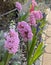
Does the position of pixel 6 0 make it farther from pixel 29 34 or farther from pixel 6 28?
pixel 29 34

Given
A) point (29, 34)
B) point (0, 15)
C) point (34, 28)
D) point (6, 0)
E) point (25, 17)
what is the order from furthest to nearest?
point (6, 0) → point (0, 15) → point (25, 17) → point (34, 28) → point (29, 34)

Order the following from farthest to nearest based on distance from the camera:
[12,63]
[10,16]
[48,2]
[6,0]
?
[48,2]
[6,0]
[10,16]
[12,63]

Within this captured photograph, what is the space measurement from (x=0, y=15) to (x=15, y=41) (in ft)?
7.82

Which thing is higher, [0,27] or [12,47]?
[12,47]

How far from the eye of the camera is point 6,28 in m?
3.78

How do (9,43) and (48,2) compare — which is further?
(48,2)

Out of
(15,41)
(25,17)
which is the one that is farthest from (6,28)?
(15,41)

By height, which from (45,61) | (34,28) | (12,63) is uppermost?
(34,28)

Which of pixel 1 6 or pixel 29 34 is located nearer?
pixel 29 34

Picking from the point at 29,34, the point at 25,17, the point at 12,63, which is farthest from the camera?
the point at 25,17

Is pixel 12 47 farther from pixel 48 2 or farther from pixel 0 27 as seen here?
pixel 48 2

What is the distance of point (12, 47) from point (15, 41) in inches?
1.9

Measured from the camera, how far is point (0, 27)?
151 inches

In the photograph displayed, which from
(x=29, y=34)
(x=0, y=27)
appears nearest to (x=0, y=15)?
(x=0, y=27)
